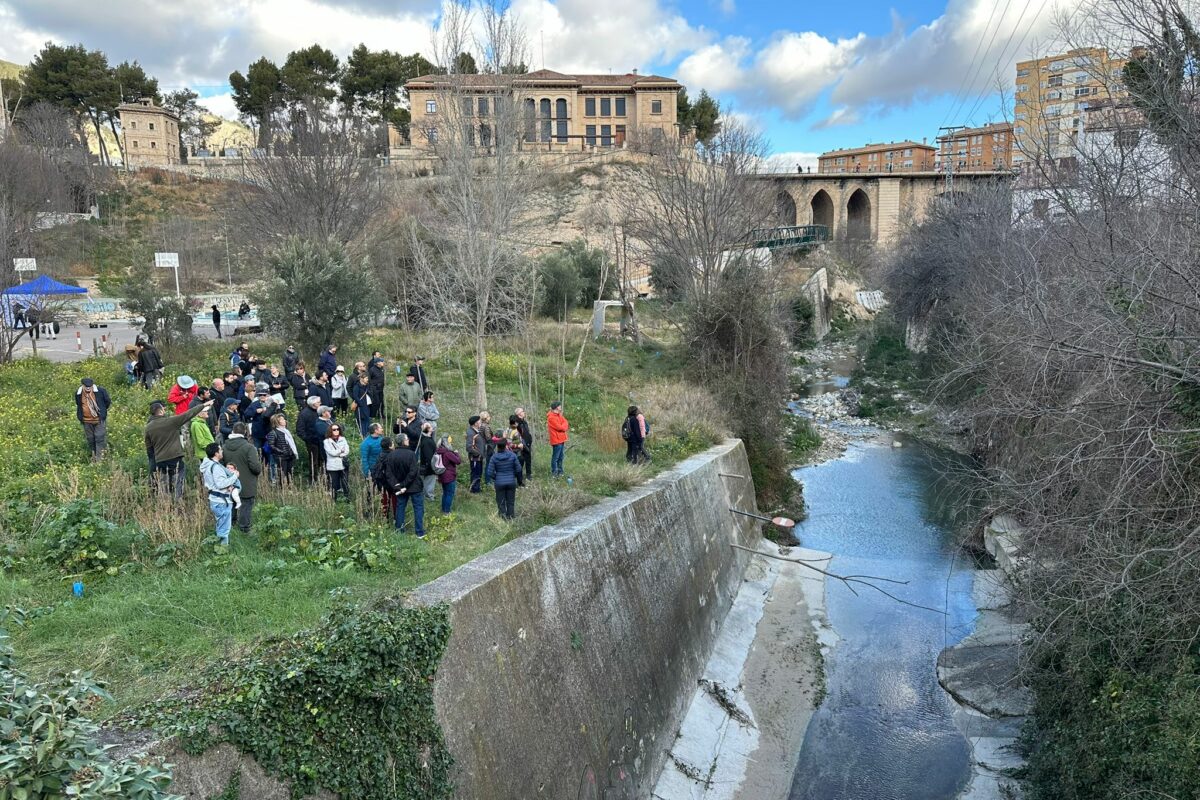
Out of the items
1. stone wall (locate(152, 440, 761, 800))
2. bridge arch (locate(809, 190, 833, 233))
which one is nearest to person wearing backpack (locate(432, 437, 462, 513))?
stone wall (locate(152, 440, 761, 800))

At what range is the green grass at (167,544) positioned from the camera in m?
6.67

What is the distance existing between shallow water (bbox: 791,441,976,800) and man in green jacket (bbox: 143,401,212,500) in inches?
396

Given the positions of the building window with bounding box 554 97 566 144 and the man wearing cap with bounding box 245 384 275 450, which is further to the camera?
the building window with bounding box 554 97 566 144

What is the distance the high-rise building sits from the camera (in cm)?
1107

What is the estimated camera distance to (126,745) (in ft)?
16.4

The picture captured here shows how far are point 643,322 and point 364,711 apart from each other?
98.5 feet

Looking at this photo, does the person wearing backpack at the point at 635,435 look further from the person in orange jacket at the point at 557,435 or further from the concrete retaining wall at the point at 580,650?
the person in orange jacket at the point at 557,435

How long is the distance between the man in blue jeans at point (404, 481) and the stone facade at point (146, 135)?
215 ft

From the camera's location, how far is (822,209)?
281ft

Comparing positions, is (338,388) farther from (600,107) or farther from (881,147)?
(881,147)

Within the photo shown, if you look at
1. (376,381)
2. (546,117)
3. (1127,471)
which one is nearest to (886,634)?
(1127,471)

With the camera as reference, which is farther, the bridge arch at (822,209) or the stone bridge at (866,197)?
the bridge arch at (822,209)

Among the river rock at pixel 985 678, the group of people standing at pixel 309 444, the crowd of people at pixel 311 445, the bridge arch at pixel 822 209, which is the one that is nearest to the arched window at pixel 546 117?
the bridge arch at pixel 822 209

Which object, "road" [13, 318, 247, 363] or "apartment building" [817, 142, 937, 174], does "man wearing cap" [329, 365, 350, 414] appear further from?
"apartment building" [817, 142, 937, 174]
